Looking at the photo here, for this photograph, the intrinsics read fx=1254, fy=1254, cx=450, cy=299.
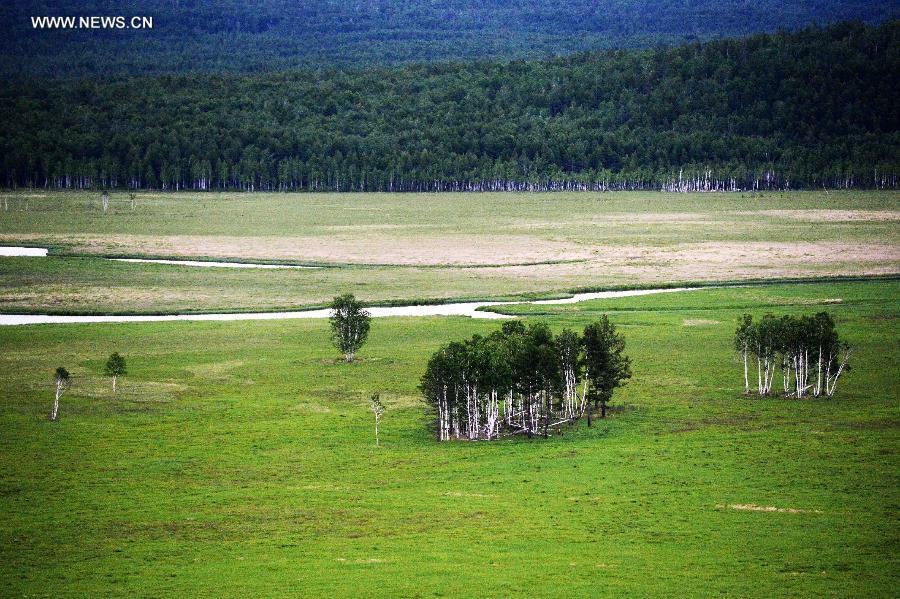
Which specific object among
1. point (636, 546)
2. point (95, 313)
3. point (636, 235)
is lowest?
point (636, 546)

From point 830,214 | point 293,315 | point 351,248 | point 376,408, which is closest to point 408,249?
point 351,248

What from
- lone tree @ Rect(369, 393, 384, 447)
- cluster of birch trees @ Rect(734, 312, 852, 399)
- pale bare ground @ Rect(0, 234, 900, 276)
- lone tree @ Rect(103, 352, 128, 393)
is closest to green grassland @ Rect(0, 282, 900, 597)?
lone tree @ Rect(369, 393, 384, 447)

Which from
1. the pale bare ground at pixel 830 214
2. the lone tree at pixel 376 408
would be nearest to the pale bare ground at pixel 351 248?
the pale bare ground at pixel 830 214

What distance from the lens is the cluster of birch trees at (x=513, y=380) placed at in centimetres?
4931

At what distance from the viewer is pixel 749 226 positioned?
495 ft

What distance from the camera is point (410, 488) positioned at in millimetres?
41469

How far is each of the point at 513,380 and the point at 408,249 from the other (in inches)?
2900

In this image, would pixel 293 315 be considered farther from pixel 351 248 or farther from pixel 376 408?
pixel 351 248

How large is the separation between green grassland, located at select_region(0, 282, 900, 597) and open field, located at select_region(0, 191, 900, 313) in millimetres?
27408

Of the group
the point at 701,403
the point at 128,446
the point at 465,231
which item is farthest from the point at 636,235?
the point at 128,446

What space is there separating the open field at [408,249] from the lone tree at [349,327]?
20126 millimetres

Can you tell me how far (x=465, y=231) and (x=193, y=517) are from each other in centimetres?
10628

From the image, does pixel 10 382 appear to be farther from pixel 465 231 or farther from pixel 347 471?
pixel 465 231

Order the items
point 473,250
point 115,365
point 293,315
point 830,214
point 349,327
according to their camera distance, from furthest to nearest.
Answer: point 830,214
point 473,250
point 293,315
point 349,327
point 115,365
